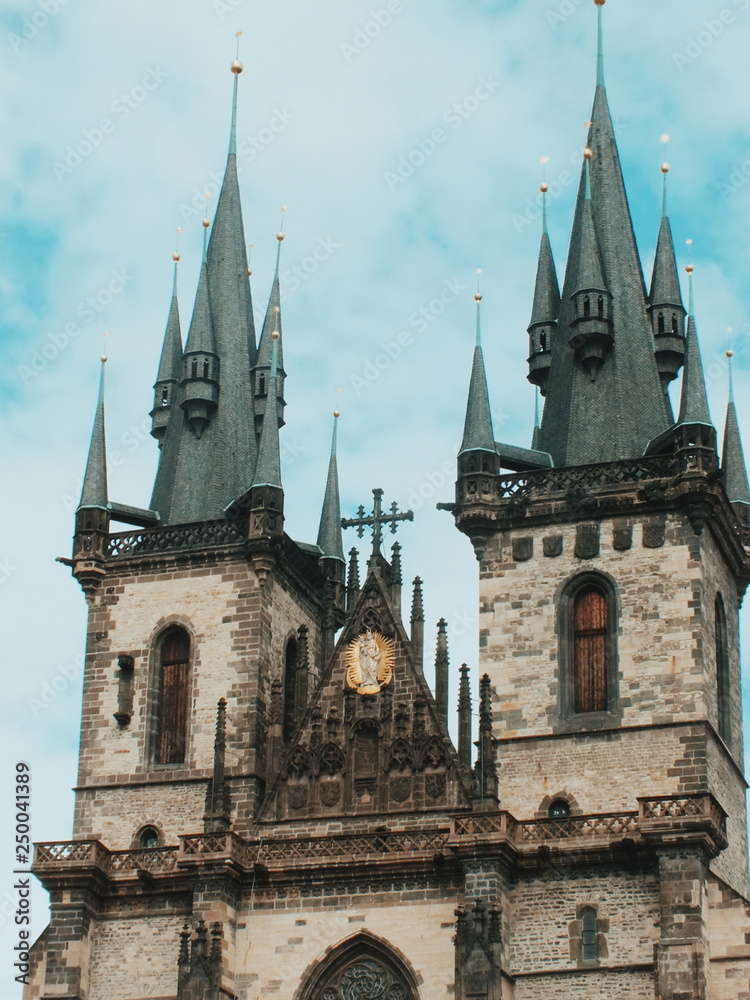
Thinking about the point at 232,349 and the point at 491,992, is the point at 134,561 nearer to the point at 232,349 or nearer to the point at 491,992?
the point at 232,349

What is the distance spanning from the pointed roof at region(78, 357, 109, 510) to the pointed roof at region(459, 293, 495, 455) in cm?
763

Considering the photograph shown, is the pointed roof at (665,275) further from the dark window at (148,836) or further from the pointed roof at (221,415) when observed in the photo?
the dark window at (148,836)

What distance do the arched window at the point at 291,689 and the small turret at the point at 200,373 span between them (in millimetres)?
5198

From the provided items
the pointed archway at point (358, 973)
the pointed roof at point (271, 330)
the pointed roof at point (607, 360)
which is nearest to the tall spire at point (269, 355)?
the pointed roof at point (271, 330)

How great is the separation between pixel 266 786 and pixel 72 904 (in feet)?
13.9

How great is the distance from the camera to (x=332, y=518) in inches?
1960

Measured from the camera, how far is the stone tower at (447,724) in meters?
40.1

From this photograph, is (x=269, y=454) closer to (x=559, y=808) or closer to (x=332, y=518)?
(x=332, y=518)

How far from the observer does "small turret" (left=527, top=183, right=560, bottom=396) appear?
158 ft

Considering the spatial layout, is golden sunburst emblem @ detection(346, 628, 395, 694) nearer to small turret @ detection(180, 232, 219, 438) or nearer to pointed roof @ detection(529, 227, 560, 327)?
small turret @ detection(180, 232, 219, 438)

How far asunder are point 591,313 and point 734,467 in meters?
4.53

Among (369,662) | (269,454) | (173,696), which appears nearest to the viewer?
(369,662)

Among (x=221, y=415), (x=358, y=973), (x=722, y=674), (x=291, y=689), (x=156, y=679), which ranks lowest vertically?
(x=358, y=973)

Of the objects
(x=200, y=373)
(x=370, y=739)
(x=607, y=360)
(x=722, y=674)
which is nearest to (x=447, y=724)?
(x=370, y=739)
